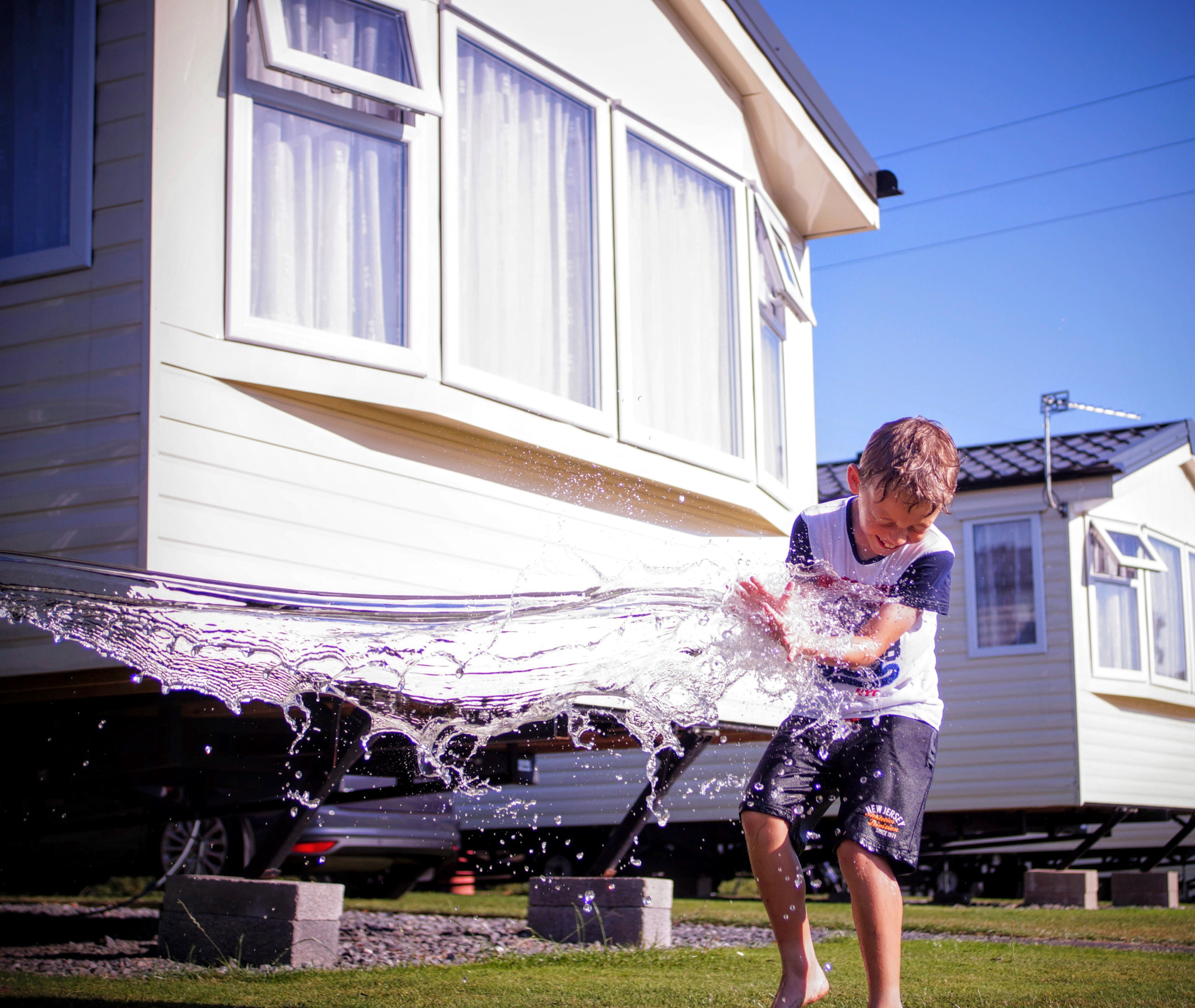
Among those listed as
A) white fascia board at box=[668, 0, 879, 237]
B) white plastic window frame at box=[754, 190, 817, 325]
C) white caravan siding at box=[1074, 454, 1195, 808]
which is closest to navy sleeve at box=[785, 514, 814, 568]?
white plastic window frame at box=[754, 190, 817, 325]

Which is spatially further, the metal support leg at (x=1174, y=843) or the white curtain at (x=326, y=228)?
the metal support leg at (x=1174, y=843)

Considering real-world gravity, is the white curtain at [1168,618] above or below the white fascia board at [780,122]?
below

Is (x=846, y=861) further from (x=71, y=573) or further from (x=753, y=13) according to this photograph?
(x=753, y=13)

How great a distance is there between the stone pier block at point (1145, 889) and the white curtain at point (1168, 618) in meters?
2.79

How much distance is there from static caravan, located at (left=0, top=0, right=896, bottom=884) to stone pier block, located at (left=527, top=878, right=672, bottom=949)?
6.16 ft

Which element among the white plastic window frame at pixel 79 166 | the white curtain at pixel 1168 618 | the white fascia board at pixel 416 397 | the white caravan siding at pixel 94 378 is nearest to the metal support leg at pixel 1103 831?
the white curtain at pixel 1168 618

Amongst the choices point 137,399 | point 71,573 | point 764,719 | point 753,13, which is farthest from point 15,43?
point 764,719

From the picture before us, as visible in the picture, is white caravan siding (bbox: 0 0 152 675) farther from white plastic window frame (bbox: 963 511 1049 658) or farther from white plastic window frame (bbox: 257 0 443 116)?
white plastic window frame (bbox: 963 511 1049 658)

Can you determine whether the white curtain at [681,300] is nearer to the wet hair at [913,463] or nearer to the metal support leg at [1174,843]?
the wet hair at [913,463]

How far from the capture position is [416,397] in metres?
5.26

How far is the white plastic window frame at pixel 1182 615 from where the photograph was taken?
14242 millimetres

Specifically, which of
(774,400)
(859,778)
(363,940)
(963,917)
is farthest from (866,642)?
(963,917)

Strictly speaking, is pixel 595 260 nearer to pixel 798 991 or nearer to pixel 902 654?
pixel 902 654

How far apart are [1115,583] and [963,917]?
19.6 feet
